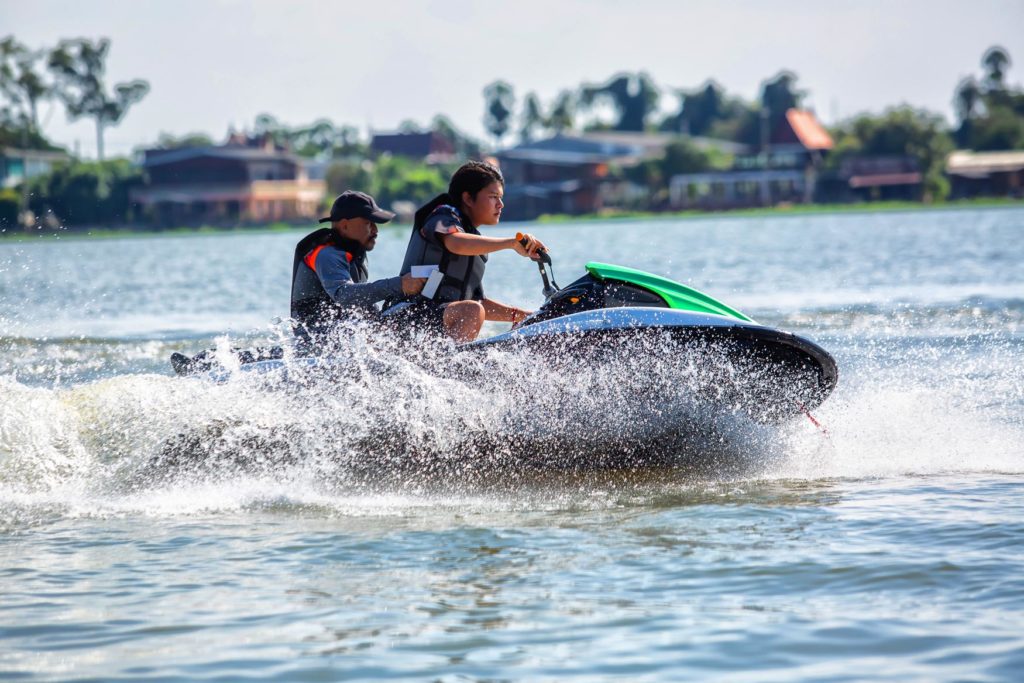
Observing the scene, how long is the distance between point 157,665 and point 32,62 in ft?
300

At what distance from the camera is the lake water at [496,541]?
4262 mm

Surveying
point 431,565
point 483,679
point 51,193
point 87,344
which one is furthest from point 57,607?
point 51,193

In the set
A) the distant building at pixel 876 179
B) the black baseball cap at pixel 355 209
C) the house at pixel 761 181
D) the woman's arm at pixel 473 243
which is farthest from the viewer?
the house at pixel 761 181

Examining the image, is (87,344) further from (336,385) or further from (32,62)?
(32,62)

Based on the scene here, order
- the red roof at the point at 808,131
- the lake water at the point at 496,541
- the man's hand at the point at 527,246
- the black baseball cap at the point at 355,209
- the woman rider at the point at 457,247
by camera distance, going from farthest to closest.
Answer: the red roof at the point at 808,131, the black baseball cap at the point at 355,209, the woman rider at the point at 457,247, the man's hand at the point at 527,246, the lake water at the point at 496,541

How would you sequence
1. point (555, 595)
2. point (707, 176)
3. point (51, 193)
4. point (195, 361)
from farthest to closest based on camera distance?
point (707, 176)
point (51, 193)
point (195, 361)
point (555, 595)

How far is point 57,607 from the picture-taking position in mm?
4883

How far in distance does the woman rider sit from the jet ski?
176 mm

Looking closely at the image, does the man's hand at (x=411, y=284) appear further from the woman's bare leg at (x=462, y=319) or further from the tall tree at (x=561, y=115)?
the tall tree at (x=561, y=115)

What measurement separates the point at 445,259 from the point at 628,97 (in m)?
127

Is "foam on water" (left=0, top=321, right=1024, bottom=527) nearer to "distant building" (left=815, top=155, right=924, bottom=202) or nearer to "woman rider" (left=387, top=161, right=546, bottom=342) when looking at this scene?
"woman rider" (left=387, top=161, right=546, bottom=342)

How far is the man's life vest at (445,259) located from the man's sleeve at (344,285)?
137mm

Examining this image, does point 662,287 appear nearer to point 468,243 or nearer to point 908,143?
point 468,243

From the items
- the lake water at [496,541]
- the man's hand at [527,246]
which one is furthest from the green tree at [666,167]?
the man's hand at [527,246]
